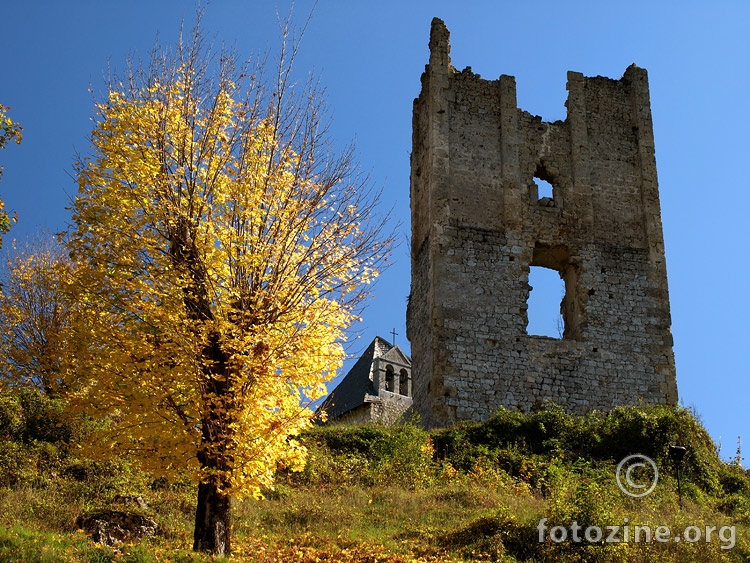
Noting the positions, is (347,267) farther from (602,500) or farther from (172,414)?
(602,500)

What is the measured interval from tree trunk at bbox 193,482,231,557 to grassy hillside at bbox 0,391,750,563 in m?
0.32

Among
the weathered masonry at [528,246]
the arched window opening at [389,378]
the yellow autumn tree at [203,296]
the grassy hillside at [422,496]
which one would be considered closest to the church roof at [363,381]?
the arched window opening at [389,378]

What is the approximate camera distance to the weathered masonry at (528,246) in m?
19.2

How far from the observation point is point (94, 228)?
388 inches

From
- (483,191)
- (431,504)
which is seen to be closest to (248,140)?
(431,504)

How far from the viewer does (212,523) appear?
9.52m

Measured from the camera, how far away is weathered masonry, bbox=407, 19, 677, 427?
62.8 ft

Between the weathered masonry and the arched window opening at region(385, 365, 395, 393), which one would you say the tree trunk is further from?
the arched window opening at region(385, 365, 395, 393)

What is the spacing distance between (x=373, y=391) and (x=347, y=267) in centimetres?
1994

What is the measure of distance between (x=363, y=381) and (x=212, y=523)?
70.2ft

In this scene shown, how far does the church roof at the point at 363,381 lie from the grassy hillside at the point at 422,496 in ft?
40.0

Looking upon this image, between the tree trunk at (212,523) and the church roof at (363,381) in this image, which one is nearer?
the tree trunk at (212,523)

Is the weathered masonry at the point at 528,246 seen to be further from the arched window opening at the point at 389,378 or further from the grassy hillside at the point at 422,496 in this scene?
the arched window opening at the point at 389,378

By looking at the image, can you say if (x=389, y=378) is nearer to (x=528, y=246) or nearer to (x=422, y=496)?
(x=528, y=246)
